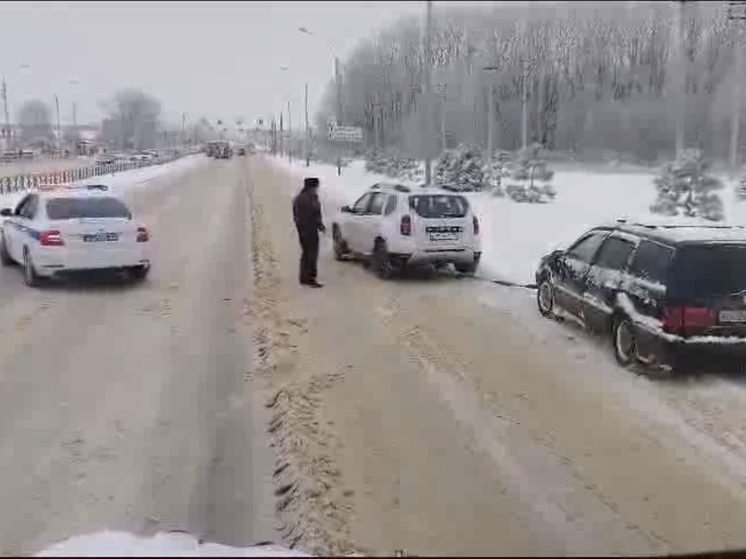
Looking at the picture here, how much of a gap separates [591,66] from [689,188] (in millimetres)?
5189

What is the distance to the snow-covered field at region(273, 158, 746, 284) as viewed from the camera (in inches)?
466

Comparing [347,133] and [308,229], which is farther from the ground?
[347,133]

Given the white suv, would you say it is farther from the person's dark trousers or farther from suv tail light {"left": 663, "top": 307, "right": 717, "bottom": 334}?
suv tail light {"left": 663, "top": 307, "right": 717, "bottom": 334}

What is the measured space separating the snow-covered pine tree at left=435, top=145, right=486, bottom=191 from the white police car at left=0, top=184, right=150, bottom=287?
781 inches

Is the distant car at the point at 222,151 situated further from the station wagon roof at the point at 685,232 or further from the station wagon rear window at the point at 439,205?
the station wagon roof at the point at 685,232

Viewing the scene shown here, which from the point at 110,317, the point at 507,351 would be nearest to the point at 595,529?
the point at 507,351

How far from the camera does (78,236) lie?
11773 millimetres

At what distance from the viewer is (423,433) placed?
18.7 feet

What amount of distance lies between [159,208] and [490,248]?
16.3 metres

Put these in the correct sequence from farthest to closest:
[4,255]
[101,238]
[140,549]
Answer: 1. [4,255]
2. [101,238]
3. [140,549]

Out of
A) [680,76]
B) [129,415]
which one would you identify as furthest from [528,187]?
[129,415]

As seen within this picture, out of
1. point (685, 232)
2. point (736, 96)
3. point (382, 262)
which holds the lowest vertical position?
point (382, 262)

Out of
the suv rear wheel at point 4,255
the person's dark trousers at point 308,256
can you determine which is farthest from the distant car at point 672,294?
the suv rear wheel at point 4,255

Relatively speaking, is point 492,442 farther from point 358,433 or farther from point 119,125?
point 119,125
